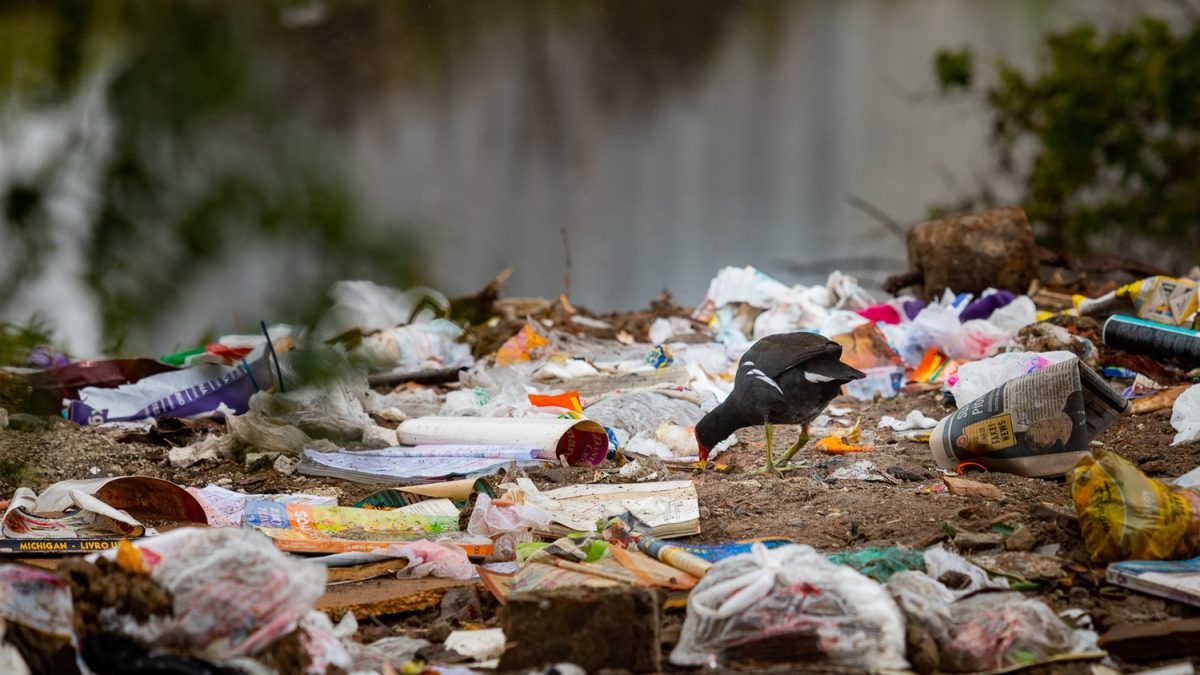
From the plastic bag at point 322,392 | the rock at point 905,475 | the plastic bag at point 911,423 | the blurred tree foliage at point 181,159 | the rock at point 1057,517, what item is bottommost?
the plastic bag at point 911,423

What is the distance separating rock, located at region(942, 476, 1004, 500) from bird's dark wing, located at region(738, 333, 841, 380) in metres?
0.54

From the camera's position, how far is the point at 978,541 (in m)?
2.24

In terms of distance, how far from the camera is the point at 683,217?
742 centimetres

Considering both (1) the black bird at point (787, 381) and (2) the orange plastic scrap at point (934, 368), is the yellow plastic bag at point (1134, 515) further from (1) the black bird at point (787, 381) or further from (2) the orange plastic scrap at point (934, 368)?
(2) the orange plastic scrap at point (934, 368)

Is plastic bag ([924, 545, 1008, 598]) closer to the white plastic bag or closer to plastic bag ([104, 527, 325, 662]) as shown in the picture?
the white plastic bag

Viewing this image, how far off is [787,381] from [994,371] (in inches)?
40.3

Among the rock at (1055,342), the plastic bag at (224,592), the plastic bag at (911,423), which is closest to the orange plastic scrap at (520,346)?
the plastic bag at (911,423)

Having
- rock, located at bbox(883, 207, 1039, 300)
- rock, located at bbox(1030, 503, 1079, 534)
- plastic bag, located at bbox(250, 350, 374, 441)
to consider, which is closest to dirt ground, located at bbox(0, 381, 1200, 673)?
rock, located at bbox(1030, 503, 1079, 534)

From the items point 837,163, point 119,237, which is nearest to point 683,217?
point 837,163

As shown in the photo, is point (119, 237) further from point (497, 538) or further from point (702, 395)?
point (702, 395)

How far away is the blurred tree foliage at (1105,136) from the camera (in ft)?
25.3

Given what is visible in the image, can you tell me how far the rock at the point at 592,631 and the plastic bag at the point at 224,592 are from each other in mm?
347

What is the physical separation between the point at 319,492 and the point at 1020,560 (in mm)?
1967

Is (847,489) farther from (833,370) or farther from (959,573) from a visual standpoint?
(959,573)
